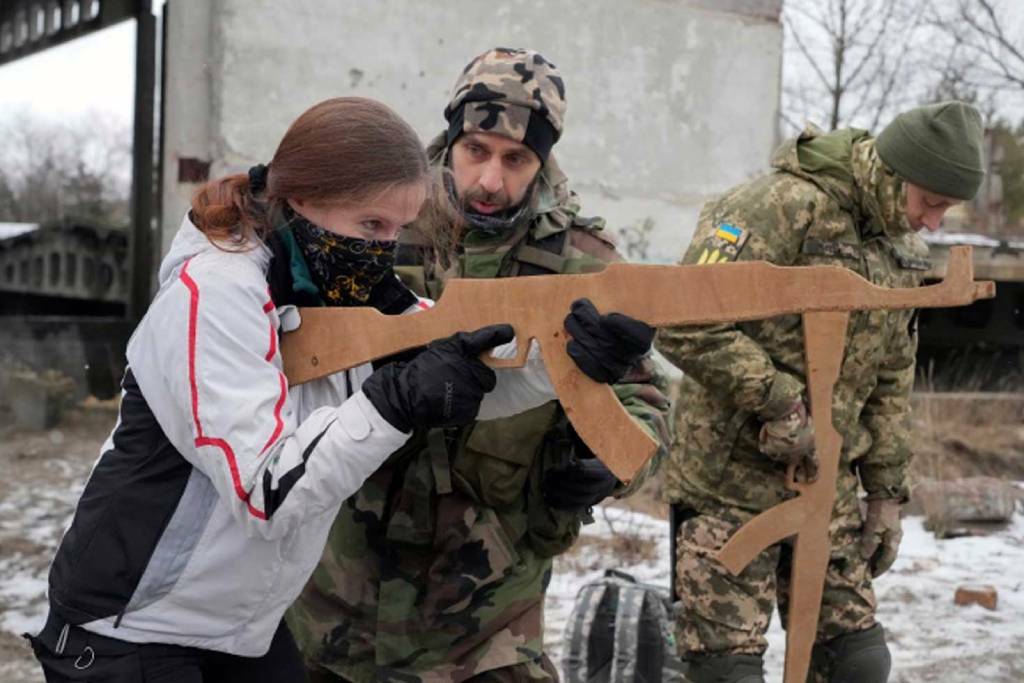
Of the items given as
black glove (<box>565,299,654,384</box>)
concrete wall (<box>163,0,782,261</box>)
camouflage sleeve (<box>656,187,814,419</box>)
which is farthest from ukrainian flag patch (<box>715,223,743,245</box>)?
concrete wall (<box>163,0,782,261</box>)

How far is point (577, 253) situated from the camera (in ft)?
7.91

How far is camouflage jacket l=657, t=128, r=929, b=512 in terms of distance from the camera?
3.09 m

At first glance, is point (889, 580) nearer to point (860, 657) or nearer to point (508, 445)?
point (860, 657)

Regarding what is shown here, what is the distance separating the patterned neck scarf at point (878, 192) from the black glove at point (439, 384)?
173 cm

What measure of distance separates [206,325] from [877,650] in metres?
2.40

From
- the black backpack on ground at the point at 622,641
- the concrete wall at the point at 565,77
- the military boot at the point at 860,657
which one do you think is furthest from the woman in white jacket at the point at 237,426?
the concrete wall at the point at 565,77

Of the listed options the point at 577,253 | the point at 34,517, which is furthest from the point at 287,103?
the point at 577,253

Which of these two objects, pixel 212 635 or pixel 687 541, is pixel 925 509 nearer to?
pixel 687 541

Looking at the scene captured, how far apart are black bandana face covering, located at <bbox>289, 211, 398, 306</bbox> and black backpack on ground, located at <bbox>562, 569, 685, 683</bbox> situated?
1.89 metres

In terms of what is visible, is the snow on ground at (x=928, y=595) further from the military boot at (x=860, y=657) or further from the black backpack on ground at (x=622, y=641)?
the military boot at (x=860, y=657)

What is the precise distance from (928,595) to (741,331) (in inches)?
105

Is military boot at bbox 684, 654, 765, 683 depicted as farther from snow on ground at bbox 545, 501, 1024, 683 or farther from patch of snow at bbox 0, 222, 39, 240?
patch of snow at bbox 0, 222, 39, 240

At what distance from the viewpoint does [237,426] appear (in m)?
1.65

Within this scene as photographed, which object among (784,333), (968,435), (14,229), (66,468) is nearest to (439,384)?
(784,333)
